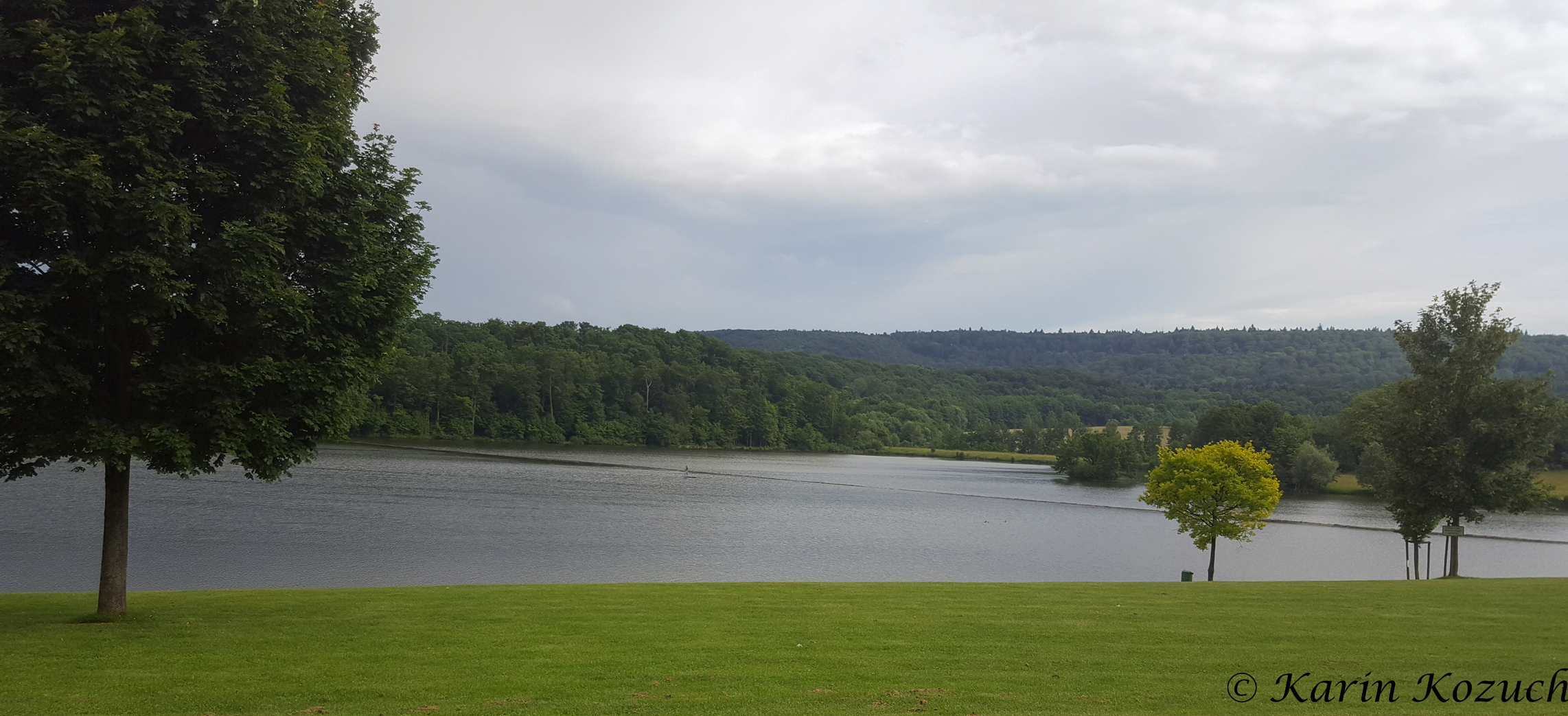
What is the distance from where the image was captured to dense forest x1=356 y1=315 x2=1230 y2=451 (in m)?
118

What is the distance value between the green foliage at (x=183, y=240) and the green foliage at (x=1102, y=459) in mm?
102198

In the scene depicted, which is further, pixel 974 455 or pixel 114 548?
pixel 974 455

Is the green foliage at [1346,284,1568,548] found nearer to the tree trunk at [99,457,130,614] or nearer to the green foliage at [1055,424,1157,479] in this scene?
the tree trunk at [99,457,130,614]

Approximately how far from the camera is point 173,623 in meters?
12.6

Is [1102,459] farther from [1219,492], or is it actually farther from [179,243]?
[179,243]

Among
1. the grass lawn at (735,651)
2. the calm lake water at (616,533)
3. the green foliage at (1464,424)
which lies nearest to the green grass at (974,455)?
the calm lake water at (616,533)

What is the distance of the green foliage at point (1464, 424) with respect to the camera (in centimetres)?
2644

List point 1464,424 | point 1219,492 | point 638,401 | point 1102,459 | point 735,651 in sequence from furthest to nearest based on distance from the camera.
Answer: point 638,401 < point 1102,459 < point 1219,492 < point 1464,424 < point 735,651

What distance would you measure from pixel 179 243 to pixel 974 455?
145 meters

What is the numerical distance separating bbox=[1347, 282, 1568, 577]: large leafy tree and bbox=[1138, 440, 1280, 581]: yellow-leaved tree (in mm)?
7306

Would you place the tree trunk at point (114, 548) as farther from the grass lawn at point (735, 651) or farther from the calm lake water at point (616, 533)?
the calm lake water at point (616, 533)

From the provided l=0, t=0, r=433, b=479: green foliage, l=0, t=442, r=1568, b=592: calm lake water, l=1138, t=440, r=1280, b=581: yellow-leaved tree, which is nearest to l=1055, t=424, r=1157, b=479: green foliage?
l=0, t=442, r=1568, b=592: calm lake water

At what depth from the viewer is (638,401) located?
139375 mm

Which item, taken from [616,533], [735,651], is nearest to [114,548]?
[735,651]
